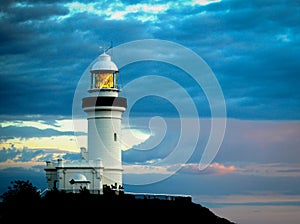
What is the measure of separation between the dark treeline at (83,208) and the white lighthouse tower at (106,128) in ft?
7.59

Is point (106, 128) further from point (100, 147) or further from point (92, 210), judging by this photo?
point (92, 210)

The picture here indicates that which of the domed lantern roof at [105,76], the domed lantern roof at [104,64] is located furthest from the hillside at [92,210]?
the domed lantern roof at [104,64]

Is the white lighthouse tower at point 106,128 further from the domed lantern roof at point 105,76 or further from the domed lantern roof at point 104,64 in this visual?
the domed lantern roof at point 104,64

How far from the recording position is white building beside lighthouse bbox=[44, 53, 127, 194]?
67750 millimetres

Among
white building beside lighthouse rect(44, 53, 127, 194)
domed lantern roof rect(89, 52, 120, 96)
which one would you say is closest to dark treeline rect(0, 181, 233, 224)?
white building beside lighthouse rect(44, 53, 127, 194)

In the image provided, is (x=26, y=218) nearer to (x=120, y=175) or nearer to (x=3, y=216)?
(x=3, y=216)

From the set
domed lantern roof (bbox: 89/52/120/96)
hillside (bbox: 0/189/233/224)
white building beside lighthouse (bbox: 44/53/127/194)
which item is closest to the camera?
hillside (bbox: 0/189/233/224)

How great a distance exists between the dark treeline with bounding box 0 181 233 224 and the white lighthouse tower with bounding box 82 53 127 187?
2.31m

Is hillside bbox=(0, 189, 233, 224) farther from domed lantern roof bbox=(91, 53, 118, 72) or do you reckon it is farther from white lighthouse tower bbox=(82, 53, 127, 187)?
domed lantern roof bbox=(91, 53, 118, 72)

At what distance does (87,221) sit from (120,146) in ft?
26.5

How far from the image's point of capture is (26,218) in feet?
205

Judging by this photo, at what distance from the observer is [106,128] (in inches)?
2712

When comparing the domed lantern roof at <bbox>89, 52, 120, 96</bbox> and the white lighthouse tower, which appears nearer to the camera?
the white lighthouse tower

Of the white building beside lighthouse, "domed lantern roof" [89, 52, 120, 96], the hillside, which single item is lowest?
the hillside
